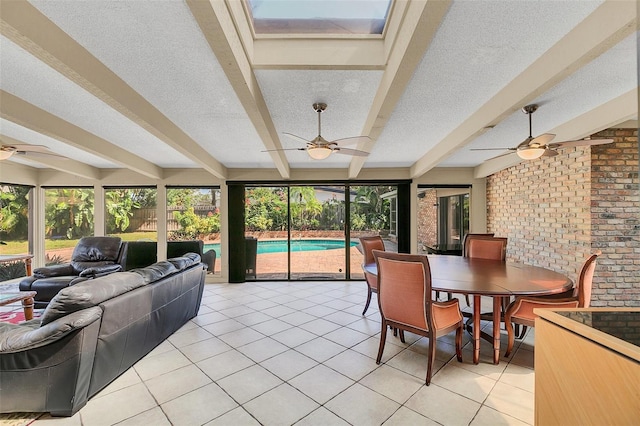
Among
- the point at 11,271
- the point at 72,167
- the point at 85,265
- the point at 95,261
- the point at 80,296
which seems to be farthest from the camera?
the point at 11,271

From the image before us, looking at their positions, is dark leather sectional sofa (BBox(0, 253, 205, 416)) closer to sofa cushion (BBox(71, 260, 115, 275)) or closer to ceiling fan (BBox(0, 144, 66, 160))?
ceiling fan (BBox(0, 144, 66, 160))

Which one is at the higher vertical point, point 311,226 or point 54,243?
point 311,226

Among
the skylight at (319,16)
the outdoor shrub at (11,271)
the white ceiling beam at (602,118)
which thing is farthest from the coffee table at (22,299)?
the white ceiling beam at (602,118)

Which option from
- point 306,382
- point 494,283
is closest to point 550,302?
point 494,283

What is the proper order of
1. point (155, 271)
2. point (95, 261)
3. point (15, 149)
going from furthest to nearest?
point (95, 261), point (15, 149), point (155, 271)

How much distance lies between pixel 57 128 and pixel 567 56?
474cm

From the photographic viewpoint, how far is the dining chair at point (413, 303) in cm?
221

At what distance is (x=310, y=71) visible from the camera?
2.10m

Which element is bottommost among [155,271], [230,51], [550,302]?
[550,302]

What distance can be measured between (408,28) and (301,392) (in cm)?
257

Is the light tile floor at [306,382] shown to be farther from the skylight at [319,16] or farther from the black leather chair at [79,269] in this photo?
the skylight at [319,16]

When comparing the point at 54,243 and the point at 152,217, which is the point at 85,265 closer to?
the point at 152,217

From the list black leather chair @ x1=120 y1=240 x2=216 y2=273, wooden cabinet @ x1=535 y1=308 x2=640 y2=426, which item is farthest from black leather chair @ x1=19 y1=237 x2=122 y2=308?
wooden cabinet @ x1=535 y1=308 x2=640 y2=426

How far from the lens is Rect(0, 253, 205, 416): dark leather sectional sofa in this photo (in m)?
1.74
